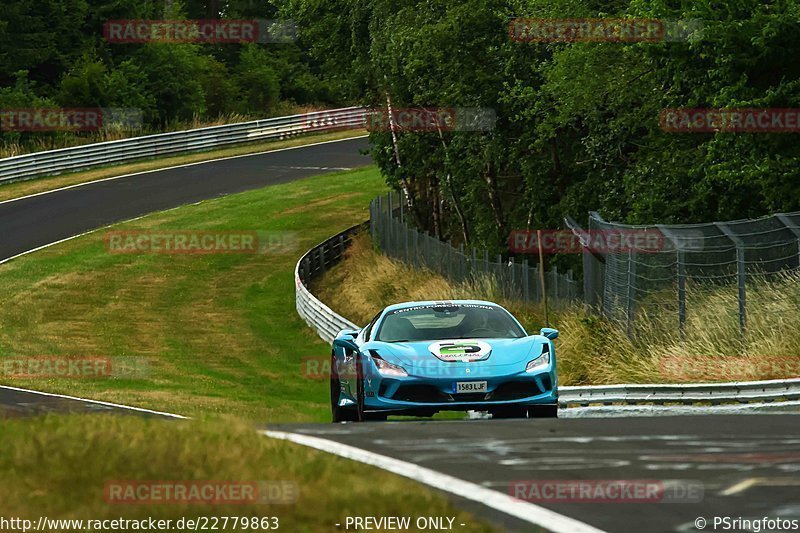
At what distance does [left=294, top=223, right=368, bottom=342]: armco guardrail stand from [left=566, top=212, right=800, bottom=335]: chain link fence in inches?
245

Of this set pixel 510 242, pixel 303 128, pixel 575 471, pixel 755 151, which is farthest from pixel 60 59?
pixel 575 471

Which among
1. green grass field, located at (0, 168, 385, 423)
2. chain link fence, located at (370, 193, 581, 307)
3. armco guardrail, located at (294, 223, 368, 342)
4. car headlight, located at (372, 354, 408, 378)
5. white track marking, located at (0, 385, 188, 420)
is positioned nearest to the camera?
car headlight, located at (372, 354, 408, 378)

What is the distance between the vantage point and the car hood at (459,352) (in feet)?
45.0

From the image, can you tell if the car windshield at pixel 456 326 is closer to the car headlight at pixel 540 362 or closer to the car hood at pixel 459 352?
the car hood at pixel 459 352

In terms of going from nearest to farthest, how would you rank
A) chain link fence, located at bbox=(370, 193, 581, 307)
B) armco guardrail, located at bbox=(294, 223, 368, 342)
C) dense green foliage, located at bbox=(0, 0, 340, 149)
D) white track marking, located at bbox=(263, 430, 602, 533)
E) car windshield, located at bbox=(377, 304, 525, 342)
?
white track marking, located at bbox=(263, 430, 602, 533) < car windshield, located at bbox=(377, 304, 525, 342) < chain link fence, located at bbox=(370, 193, 581, 307) < armco guardrail, located at bbox=(294, 223, 368, 342) < dense green foliage, located at bbox=(0, 0, 340, 149)

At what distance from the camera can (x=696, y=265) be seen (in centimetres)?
1995

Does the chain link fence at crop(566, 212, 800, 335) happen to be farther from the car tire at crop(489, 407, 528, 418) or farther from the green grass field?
the green grass field

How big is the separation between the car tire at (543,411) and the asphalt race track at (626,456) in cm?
167

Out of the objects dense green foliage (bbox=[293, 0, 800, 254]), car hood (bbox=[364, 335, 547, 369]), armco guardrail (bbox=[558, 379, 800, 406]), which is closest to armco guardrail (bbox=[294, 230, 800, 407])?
armco guardrail (bbox=[558, 379, 800, 406])

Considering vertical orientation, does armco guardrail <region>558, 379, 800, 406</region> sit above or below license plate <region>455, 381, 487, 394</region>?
below

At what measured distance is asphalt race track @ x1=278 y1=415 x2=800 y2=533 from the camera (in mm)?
7410

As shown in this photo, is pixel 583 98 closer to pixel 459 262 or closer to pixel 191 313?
pixel 459 262

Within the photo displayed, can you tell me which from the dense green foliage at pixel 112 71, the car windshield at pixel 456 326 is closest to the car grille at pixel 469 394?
the car windshield at pixel 456 326

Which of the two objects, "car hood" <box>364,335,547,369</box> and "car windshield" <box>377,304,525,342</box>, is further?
"car windshield" <box>377,304,525,342</box>
